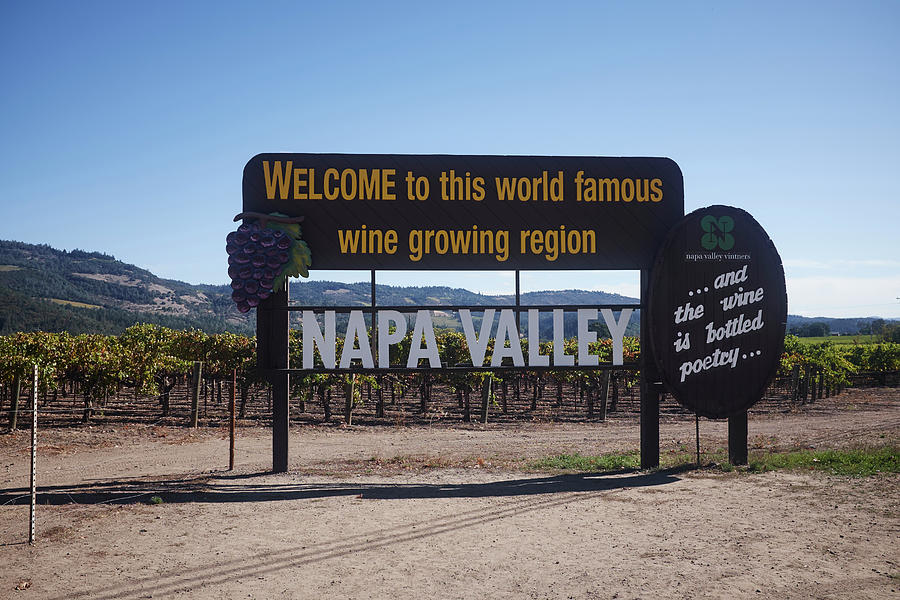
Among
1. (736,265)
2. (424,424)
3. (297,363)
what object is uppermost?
(736,265)

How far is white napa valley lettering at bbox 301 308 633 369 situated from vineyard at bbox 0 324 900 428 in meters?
4.13

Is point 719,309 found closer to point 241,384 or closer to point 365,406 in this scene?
point 241,384

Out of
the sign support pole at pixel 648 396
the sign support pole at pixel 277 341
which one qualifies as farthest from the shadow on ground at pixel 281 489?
the sign support pole at pixel 277 341

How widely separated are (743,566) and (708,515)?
230 centimetres

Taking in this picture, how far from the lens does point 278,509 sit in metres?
10.7

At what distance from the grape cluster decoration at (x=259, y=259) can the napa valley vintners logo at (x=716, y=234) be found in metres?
8.65

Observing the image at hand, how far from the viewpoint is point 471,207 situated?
45.0 ft

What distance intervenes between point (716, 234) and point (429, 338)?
6673 mm

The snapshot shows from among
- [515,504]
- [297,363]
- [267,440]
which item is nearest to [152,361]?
[297,363]

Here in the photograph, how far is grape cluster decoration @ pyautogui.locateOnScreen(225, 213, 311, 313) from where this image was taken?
1285cm

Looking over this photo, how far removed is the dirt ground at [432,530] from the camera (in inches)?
285

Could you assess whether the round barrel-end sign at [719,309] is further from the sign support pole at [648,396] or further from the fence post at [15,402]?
the fence post at [15,402]


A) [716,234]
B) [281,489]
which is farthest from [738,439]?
[281,489]

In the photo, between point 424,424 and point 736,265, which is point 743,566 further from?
point 424,424
